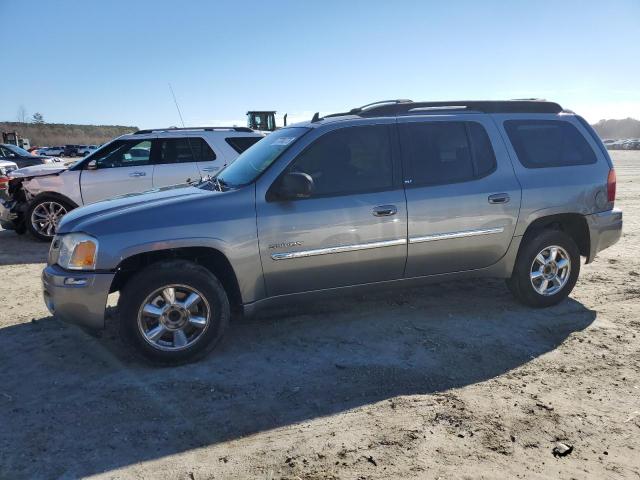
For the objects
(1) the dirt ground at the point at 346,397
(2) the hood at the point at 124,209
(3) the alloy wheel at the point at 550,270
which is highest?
(2) the hood at the point at 124,209

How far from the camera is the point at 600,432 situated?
2920 millimetres

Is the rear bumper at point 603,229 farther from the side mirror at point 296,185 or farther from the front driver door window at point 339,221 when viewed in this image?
the side mirror at point 296,185

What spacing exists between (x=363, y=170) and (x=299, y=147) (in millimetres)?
582

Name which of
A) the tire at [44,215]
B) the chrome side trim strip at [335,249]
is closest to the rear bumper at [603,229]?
the chrome side trim strip at [335,249]

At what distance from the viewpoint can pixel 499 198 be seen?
4.52m

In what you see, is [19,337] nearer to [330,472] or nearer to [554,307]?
[330,472]

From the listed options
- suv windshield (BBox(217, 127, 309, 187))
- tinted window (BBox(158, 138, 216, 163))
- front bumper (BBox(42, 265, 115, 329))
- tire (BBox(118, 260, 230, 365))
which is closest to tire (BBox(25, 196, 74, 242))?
tinted window (BBox(158, 138, 216, 163))

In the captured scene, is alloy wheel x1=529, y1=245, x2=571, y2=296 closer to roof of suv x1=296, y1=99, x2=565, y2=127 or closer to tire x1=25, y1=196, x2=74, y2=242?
roof of suv x1=296, y1=99, x2=565, y2=127

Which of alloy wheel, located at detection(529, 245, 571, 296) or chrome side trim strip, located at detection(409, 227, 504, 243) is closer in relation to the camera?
chrome side trim strip, located at detection(409, 227, 504, 243)

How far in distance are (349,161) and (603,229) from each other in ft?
9.00

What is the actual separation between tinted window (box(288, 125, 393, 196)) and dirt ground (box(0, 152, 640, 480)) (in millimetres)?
1294

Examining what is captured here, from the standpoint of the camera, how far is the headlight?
3672 mm

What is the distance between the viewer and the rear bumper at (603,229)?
492 centimetres

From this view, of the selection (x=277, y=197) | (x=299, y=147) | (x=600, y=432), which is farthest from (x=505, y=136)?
(x=600, y=432)
